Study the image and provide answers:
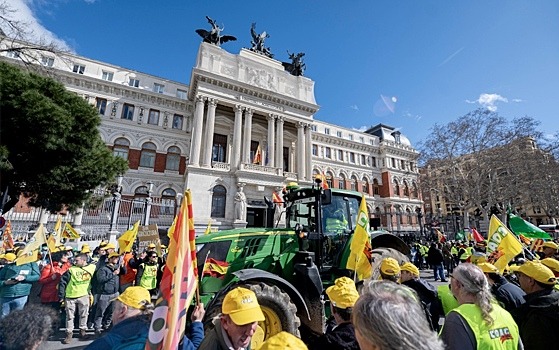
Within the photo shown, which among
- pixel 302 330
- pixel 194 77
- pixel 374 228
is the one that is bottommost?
pixel 302 330

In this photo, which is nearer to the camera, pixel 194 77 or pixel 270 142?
pixel 194 77

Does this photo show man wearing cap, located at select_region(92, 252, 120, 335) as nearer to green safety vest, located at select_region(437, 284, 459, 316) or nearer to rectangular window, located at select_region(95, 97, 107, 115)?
green safety vest, located at select_region(437, 284, 459, 316)

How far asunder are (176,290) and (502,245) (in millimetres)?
6505

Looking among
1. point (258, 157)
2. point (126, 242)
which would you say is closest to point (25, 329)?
point (126, 242)

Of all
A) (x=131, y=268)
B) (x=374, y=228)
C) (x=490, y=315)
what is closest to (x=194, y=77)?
(x=131, y=268)

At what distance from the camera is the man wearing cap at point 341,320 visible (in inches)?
71.1

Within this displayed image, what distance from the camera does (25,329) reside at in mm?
1555

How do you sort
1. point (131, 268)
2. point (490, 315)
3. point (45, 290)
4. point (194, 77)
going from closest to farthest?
point (490, 315) < point (45, 290) < point (131, 268) < point (194, 77)

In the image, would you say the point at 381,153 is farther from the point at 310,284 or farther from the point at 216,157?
the point at 310,284

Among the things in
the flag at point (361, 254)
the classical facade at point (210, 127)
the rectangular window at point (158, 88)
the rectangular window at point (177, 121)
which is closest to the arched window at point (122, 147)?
the classical facade at point (210, 127)

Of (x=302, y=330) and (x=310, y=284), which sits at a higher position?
(x=310, y=284)

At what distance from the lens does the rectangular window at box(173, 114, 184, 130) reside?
26.0 m

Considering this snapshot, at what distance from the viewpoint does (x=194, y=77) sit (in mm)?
22969

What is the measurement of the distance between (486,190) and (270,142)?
2094 centimetres
